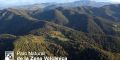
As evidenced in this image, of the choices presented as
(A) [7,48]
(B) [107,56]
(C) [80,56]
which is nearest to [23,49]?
(A) [7,48]

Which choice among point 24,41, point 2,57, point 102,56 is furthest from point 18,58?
point 102,56

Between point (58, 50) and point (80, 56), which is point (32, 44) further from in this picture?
point (80, 56)

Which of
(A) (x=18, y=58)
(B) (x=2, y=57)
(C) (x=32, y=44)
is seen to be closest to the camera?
(A) (x=18, y=58)

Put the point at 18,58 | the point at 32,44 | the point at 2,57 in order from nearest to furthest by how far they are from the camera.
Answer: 1. the point at 18,58
2. the point at 2,57
3. the point at 32,44

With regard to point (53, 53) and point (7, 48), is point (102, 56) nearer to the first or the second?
point (53, 53)

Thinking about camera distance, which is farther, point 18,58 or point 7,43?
point 7,43

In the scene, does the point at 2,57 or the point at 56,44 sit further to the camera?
the point at 56,44

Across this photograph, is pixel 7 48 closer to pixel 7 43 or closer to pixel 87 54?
pixel 7 43
